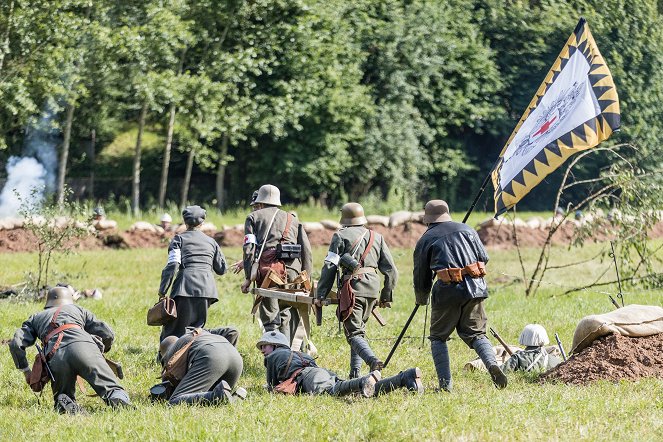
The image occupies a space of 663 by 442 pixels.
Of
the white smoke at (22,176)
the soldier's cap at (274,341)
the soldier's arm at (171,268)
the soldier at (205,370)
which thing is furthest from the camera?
the white smoke at (22,176)

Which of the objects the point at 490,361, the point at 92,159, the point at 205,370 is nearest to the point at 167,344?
the point at 205,370

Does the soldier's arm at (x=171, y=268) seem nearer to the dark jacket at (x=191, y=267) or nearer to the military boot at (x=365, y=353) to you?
the dark jacket at (x=191, y=267)

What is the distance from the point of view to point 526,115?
1253cm

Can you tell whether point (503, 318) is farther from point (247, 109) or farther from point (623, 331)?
point (247, 109)

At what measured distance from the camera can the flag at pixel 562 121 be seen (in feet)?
39.0

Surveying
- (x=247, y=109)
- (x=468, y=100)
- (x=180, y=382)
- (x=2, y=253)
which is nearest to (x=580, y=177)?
(x=468, y=100)

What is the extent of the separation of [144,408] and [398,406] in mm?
2286

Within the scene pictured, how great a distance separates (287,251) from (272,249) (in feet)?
0.58

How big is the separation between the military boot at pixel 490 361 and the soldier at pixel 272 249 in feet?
9.22

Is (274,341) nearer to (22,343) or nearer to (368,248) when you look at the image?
(368,248)

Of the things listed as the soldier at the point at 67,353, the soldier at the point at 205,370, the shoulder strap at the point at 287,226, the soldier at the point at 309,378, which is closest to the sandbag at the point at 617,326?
the soldier at the point at 309,378

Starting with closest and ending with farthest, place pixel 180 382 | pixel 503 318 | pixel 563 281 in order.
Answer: pixel 180 382 < pixel 503 318 < pixel 563 281

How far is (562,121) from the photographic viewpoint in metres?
12.1

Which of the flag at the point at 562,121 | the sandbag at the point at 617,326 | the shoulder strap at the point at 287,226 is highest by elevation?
the flag at the point at 562,121
